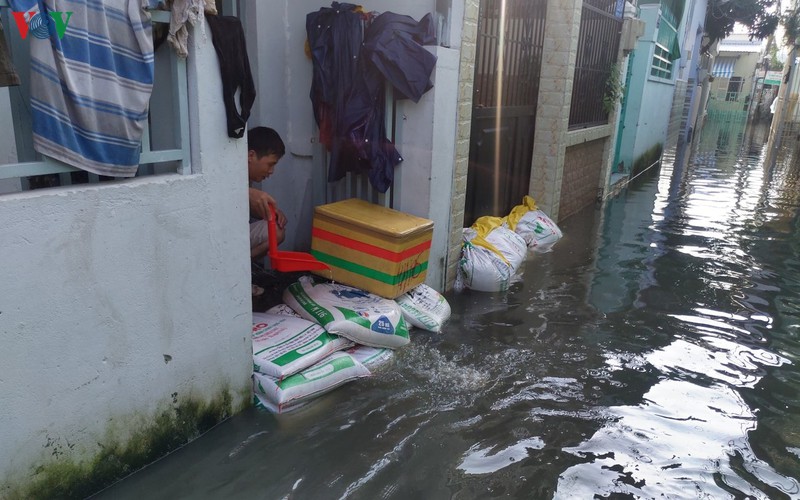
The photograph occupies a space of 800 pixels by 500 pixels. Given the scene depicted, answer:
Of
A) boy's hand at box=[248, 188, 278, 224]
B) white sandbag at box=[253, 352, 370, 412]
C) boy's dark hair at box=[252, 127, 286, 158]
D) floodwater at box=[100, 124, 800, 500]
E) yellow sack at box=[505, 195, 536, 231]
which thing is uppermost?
boy's dark hair at box=[252, 127, 286, 158]

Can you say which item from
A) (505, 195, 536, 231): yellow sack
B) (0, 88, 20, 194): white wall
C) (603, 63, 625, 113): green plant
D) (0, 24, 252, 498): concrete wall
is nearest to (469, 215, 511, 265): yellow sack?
(505, 195, 536, 231): yellow sack

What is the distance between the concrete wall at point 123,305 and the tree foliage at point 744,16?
1096 inches

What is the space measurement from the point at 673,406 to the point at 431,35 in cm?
309

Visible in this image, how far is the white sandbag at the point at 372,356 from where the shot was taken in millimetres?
3770

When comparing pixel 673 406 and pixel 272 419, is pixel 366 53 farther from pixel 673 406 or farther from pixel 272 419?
pixel 673 406

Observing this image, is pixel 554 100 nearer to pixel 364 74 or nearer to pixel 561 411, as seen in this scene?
pixel 364 74

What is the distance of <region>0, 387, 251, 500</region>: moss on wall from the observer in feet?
7.57

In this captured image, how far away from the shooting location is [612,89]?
31.4 ft

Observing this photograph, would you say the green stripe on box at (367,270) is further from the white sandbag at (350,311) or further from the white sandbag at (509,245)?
the white sandbag at (509,245)

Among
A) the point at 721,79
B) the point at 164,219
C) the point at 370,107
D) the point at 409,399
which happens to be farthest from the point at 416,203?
the point at 721,79

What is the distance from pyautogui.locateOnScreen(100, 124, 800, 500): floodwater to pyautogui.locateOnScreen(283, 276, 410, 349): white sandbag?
0.72ft

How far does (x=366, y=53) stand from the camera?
13.7 ft

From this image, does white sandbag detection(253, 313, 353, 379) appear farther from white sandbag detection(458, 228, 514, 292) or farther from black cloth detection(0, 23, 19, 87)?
white sandbag detection(458, 228, 514, 292)

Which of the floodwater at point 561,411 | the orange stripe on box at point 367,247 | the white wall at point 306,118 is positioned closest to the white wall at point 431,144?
the white wall at point 306,118
